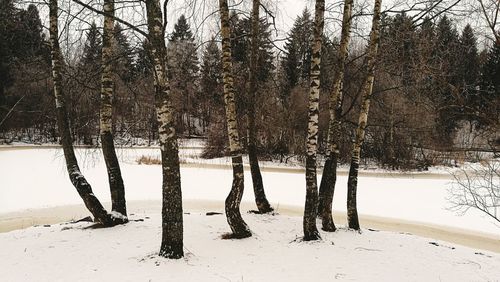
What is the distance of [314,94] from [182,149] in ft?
91.7

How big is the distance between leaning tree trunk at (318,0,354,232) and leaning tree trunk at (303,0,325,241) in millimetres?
852

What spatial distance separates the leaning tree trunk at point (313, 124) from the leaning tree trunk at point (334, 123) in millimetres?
852

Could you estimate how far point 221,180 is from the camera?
66.9 ft

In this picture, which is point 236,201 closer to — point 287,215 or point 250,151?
point 250,151

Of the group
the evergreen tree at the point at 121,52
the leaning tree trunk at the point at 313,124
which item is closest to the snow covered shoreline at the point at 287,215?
the leaning tree trunk at the point at 313,124

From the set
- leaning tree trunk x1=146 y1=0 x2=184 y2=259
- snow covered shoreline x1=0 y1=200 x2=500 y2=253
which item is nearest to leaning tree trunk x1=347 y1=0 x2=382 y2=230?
snow covered shoreline x1=0 y1=200 x2=500 y2=253

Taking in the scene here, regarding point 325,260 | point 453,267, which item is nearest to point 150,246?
point 325,260

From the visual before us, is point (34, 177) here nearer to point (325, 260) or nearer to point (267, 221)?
point (267, 221)

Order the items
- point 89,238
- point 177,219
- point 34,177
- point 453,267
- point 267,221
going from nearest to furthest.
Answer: point 177,219 < point 453,267 < point 89,238 < point 267,221 < point 34,177

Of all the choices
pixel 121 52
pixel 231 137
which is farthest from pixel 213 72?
pixel 231 137

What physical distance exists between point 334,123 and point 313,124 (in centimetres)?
99

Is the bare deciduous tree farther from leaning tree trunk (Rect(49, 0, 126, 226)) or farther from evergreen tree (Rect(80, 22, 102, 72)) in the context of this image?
evergreen tree (Rect(80, 22, 102, 72))

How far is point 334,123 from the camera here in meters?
7.69

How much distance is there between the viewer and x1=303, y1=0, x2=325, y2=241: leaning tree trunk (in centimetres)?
681
